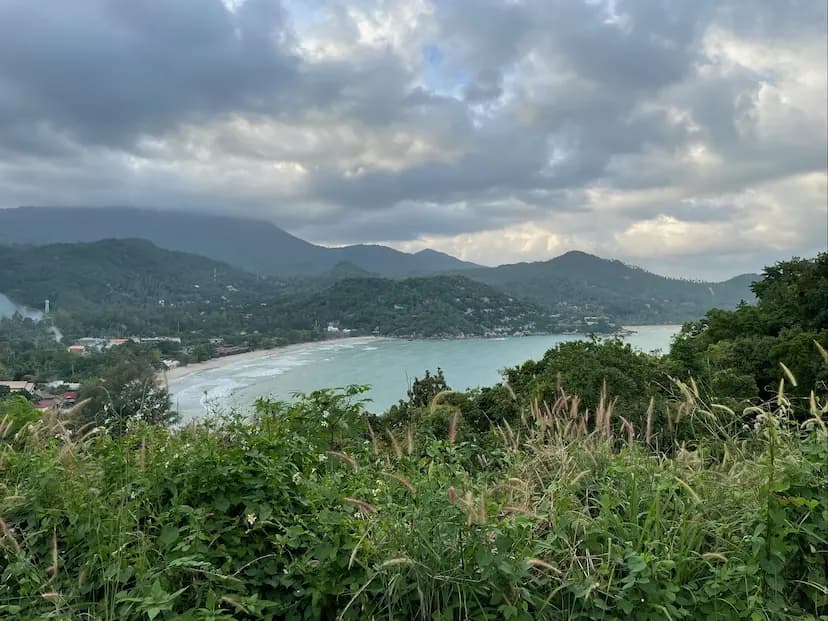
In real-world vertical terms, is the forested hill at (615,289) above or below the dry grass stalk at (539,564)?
above

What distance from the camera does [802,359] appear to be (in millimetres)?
A: 10086

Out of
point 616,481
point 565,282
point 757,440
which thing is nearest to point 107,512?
point 616,481

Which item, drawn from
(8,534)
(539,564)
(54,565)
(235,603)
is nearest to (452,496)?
(539,564)

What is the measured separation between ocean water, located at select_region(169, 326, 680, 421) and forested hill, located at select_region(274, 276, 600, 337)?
17.6 feet

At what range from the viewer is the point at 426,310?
72562 millimetres

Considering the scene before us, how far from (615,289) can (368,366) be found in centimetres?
10106

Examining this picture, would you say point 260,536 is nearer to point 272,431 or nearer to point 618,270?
point 272,431

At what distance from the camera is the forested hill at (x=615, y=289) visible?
315 feet

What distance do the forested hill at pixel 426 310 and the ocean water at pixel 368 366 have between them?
17.6 ft

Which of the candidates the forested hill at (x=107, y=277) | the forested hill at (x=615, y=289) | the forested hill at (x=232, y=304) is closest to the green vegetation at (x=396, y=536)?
the forested hill at (x=232, y=304)

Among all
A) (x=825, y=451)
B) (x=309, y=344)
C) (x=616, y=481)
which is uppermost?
(x=825, y=451)

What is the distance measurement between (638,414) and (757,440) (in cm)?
386

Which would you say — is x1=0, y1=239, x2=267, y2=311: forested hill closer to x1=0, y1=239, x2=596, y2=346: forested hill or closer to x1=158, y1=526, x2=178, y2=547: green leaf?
x1=0, y1=239, x2=596, y2=346: forested hill

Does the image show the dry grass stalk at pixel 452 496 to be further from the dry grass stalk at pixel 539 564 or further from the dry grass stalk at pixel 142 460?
the dry grass stalk at pixel 142 460
